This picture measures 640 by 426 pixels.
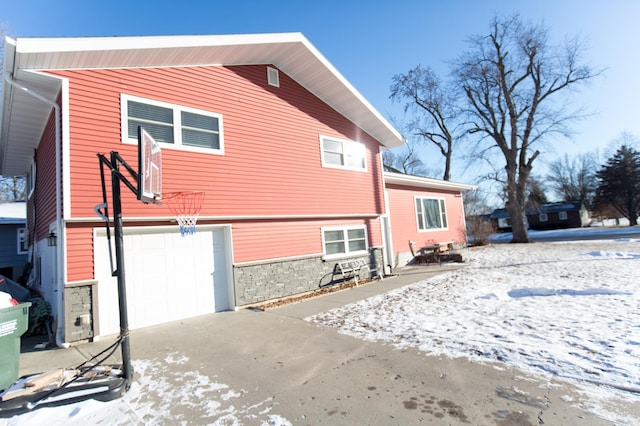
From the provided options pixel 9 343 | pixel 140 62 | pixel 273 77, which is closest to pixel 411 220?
pixel 273 77

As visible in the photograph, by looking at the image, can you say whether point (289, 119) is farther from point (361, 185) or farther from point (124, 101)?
point (124, 101)

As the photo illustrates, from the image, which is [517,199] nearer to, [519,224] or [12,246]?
[519,224]

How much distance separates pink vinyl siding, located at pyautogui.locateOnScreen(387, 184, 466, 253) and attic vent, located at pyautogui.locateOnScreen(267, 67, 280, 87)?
22.5 feet

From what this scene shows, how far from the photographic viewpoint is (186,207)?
7.38 m

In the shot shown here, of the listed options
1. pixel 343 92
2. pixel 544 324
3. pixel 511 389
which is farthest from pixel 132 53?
pixel 544 324

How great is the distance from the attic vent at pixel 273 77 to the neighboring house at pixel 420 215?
5858 millimetres

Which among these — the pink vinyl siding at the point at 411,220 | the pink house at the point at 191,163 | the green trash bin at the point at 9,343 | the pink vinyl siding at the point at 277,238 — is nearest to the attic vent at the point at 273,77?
the pink house at the point at 191,163

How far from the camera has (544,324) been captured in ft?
16.5

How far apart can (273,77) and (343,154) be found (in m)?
3.39

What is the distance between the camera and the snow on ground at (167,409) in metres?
3.20

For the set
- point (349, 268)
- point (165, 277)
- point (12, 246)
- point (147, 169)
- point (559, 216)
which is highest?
point (147, 169)

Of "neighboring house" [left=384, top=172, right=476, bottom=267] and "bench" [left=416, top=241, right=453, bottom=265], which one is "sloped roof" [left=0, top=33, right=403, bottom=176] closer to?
"neighboring house" [left=384, top=172, right=476, bottom=267]

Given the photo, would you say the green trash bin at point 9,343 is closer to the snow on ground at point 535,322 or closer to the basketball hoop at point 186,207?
the basketball hoop at point 186,207

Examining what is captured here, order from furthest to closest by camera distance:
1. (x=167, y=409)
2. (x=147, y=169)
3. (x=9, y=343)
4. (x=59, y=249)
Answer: (x=59, y=249) → (x=147, y=169) → (x=9, y=343) → (x=167, y=409)
